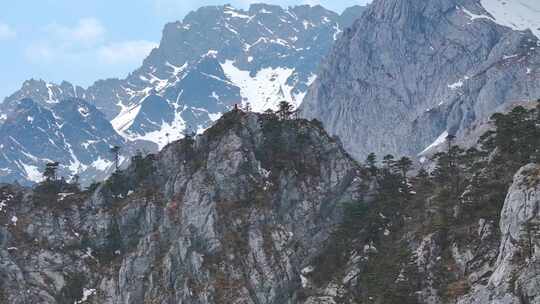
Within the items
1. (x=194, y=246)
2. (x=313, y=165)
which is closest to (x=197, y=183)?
(x=194, y=246)

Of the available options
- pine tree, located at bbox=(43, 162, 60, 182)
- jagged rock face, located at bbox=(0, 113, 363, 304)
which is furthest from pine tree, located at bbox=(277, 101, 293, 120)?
pine tree, located at bbox=(43, 162, 60, 182)

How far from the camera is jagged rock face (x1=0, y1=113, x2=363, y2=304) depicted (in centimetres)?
12738

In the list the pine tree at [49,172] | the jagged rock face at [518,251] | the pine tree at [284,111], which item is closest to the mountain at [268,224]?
the jagged rock face at [518,251]

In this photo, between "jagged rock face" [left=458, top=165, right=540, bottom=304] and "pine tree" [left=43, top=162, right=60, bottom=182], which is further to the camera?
"pine tree" [left=43, top=162, right=60, bottom=182]

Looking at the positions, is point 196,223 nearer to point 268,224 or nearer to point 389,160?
point 268,224

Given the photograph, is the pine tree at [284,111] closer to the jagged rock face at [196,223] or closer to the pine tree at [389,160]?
the jagged rock face at [196,223]

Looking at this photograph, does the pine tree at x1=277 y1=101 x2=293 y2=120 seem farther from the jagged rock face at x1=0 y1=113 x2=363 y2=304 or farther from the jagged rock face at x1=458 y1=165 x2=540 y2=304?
the jagged rock face at x1=458 y1=165 x2=540 y2=304

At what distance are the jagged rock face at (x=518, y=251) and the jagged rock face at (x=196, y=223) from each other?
43.6m

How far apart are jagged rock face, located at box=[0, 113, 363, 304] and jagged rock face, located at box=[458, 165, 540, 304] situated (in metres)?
43.6

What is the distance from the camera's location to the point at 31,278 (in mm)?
135625

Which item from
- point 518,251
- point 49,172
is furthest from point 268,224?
point 49,172

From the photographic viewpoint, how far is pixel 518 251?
285ft

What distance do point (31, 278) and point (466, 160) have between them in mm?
90721

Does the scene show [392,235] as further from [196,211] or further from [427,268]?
[196,211]
